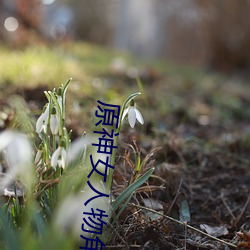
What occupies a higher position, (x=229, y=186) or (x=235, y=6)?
(x=235, y=6)

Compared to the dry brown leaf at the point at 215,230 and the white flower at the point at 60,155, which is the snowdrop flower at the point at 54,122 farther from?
the dry brown leaf at the point at 215,230

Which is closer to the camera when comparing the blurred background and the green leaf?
the green leaf

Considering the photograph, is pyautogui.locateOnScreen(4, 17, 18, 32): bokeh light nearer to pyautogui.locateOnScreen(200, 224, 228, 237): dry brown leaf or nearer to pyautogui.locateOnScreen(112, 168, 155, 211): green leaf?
pyautogui.locateOnScreen(200, 224, 228, 237): dry brown leaf

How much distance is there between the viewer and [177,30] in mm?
9109

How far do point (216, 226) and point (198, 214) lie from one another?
0.43 feet

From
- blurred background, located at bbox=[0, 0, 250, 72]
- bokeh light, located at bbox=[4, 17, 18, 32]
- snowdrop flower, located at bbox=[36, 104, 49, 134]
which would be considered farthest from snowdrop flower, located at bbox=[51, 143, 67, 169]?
bokeh light, located at bbox=[4, 17, 18, 32]

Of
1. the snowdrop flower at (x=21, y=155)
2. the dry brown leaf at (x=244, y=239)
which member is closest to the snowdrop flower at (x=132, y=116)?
the snowdrop flower at (x=21, y=155)

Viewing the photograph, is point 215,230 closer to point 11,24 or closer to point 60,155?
point 60,155

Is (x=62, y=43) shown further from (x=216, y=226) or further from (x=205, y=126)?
(x=216, y=226)

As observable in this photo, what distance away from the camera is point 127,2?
12.4 meters

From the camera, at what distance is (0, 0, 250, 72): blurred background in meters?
6.58

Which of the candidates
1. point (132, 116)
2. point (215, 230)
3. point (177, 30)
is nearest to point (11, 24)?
point (177, 30)

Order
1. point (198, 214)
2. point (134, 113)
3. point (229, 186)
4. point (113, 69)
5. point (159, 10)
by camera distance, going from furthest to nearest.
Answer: point (159, 10)
point (113, 69)
point (229, 186)
point (198, 214)
point (134, 113)

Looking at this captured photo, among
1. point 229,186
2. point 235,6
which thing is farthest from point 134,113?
point 235,6
